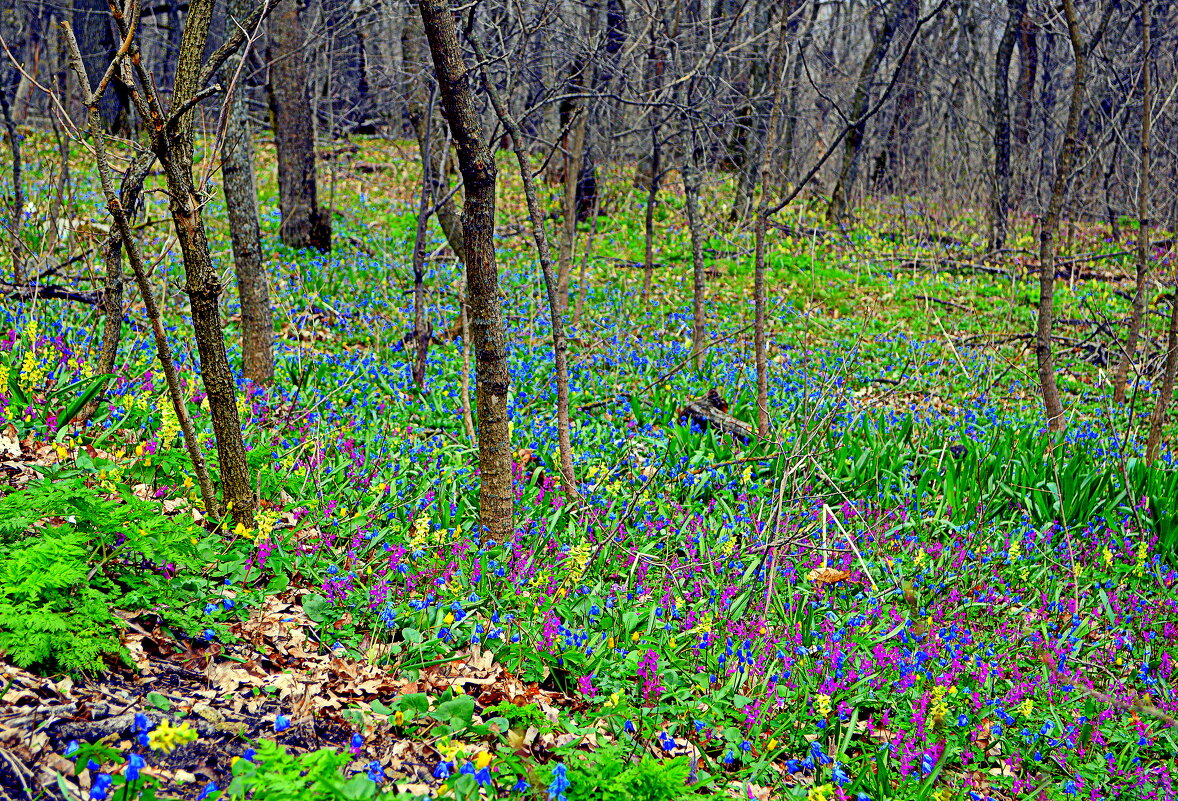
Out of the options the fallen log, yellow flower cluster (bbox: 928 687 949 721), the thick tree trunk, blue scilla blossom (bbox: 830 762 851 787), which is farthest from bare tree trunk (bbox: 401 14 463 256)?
blue scilla blossom (bbox: 830 762 851 787)

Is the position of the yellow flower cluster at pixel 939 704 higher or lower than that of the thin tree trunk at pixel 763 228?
lower

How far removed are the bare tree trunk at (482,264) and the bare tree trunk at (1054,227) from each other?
4003 millimetres

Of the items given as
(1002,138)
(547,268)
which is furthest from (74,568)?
(1002,138)

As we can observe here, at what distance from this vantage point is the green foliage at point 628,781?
2.04 m

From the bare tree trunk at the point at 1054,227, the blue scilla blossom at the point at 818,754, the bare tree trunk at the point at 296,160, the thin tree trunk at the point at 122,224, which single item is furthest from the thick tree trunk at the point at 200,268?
the bare tree trunk at the point at 296,160

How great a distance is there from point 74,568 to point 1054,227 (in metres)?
5.99

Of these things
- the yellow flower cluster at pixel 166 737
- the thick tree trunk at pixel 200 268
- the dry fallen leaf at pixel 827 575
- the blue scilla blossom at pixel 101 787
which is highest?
the thick tree trunk at pixel 200 268

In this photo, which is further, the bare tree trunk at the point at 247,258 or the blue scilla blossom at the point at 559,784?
the bare tree trunk at the point at 247,258

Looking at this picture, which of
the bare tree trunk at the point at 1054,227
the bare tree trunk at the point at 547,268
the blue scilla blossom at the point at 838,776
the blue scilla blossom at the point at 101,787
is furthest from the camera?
the bare tree trunk at the point at 1054,227

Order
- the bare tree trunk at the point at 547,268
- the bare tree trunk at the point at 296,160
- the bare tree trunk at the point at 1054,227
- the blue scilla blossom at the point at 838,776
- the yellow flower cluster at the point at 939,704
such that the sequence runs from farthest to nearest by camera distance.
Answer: the bare tree trunk at the point at 296,160
the bare tree trunk at the point at 1054,227
the bare tree trunk at the point at 547,268
the yellow flower cluster at the point at 939,704
the blue scilla blossom at the point at 838,776

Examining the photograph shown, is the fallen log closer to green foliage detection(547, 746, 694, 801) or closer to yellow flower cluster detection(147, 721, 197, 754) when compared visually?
green foliage detection(547, 746, 694, 801)

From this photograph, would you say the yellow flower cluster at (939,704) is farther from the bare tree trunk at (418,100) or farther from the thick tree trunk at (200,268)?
the bare tree trunk at (418,100)

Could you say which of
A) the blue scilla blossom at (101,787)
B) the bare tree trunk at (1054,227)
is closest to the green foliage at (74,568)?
the blue scilla blossom at (101,787)

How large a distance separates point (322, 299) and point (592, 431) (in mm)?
3261
